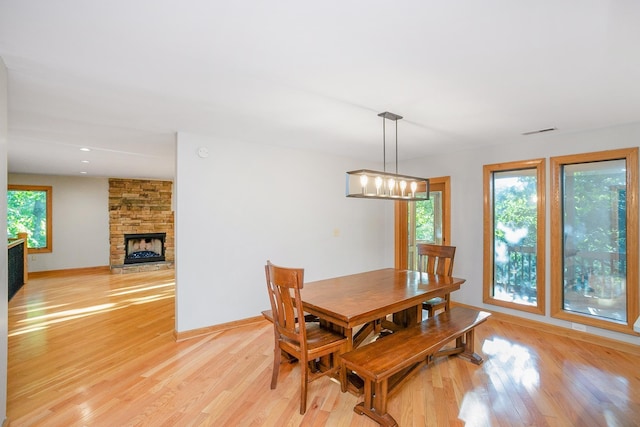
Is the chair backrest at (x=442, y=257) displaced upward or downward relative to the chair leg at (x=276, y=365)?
upward

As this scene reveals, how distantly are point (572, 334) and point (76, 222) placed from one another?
9.61 m

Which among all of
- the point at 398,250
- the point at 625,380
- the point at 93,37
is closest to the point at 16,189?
the point at 93,37

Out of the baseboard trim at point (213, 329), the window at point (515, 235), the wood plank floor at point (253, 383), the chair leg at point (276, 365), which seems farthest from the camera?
the window at point (515, 235)

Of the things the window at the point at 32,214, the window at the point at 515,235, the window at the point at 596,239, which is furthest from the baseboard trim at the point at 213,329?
the window at the point at 32,214

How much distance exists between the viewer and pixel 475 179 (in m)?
4.36

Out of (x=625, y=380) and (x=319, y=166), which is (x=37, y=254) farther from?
(x=625, y=380)

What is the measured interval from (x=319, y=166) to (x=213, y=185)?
5.41 feet

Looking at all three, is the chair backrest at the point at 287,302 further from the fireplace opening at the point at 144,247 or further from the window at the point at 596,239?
the fireplace opening at the point at 144,247

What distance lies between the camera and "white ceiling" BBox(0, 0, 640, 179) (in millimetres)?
1451

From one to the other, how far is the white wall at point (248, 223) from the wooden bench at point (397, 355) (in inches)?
75.4

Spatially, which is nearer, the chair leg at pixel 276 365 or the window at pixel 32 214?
the chair leg at pixel 276 365

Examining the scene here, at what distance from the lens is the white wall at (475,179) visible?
3.60 metres

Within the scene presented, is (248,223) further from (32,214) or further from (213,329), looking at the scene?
(32,214)

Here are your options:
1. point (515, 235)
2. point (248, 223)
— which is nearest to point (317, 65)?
point (248, 223)
